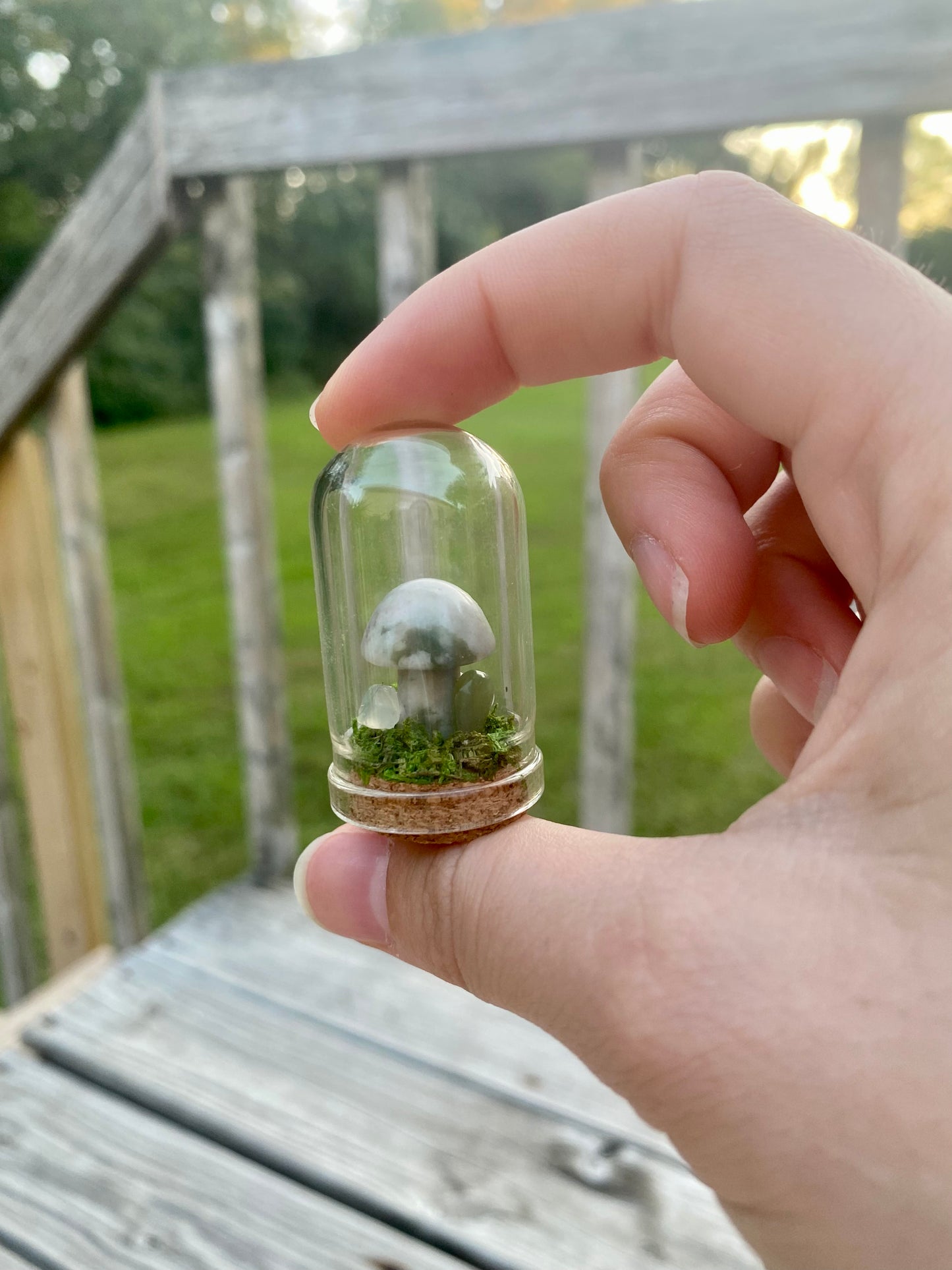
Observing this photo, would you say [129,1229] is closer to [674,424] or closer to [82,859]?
[82,859]

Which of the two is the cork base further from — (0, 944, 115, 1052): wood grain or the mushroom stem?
(0, 944, 115, 1052): wood grain

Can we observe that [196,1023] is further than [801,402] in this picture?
Yes

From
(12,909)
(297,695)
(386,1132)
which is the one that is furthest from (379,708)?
(297,695)

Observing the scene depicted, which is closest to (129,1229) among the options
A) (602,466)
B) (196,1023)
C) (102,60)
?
(196,1023)

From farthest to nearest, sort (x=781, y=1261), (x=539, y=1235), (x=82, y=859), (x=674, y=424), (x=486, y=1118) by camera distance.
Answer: (x=82, y=859) < (x=486, y=1118) < (x=539, y=1235) < (x=674, y=424) < (x=781, y=1261)

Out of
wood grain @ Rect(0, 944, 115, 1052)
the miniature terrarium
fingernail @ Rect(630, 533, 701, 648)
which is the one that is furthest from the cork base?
wood grain @ Rect(0, 944, 115, 1052)

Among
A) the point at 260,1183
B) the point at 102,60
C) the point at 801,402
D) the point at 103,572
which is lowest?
the point at 260,1183

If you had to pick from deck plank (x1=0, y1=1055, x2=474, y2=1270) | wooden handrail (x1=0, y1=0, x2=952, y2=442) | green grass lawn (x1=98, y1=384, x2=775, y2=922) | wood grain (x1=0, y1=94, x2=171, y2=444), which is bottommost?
green grass lawn (x1=98, y1=384, x2=775, y2=922)
